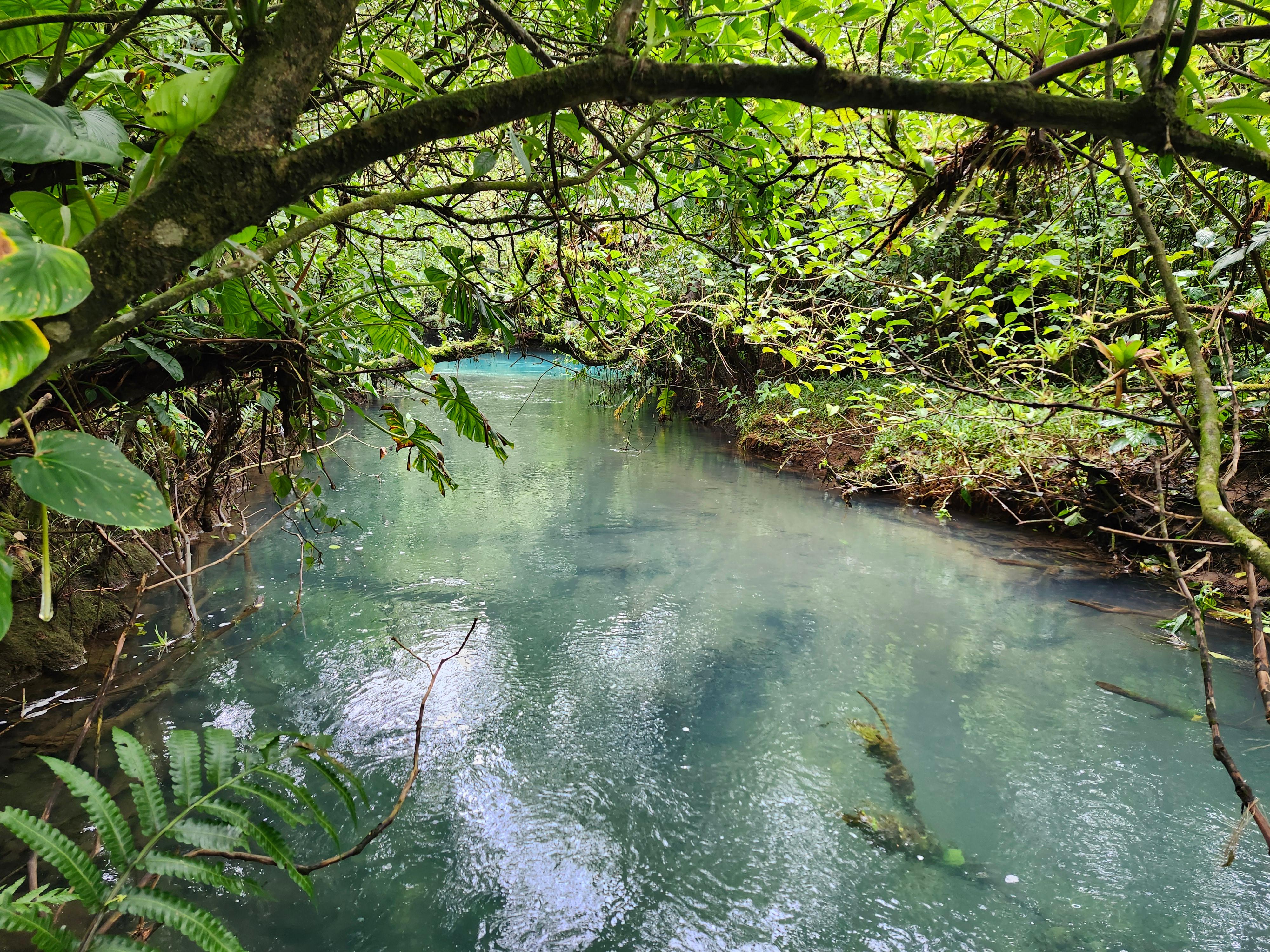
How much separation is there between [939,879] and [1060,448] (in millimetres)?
4035

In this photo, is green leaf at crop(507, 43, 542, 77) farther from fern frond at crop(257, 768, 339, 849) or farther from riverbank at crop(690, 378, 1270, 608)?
riverbank at crop(690, 378, 1270, 608)

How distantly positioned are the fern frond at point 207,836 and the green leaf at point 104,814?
56 mm

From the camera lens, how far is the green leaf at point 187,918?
2.82 ft

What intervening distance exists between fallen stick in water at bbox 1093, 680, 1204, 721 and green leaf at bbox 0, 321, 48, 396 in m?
4.12

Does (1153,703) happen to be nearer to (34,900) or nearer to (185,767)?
(185,767)

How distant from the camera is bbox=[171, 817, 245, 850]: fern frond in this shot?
0.97 m

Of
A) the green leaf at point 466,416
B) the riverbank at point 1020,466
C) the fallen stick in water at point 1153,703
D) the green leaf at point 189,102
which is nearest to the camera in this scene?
the green leaf at point 189,102

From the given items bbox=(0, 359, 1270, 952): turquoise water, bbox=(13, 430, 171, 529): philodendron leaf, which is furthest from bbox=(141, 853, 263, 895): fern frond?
bbox=(0, 359, 1270, 952): turquoise water

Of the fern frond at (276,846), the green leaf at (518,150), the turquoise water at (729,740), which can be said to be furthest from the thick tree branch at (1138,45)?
the turquoise water at (729,740)

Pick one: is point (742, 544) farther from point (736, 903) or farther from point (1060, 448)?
point (736, 903)

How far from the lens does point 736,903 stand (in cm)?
208

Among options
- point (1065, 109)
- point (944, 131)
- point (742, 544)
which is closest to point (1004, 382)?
point (742, 544)

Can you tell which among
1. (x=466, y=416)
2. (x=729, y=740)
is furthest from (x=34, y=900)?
(x=729, y=740)

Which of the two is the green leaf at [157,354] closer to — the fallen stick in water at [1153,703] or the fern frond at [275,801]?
the fern frond at [275,801]
